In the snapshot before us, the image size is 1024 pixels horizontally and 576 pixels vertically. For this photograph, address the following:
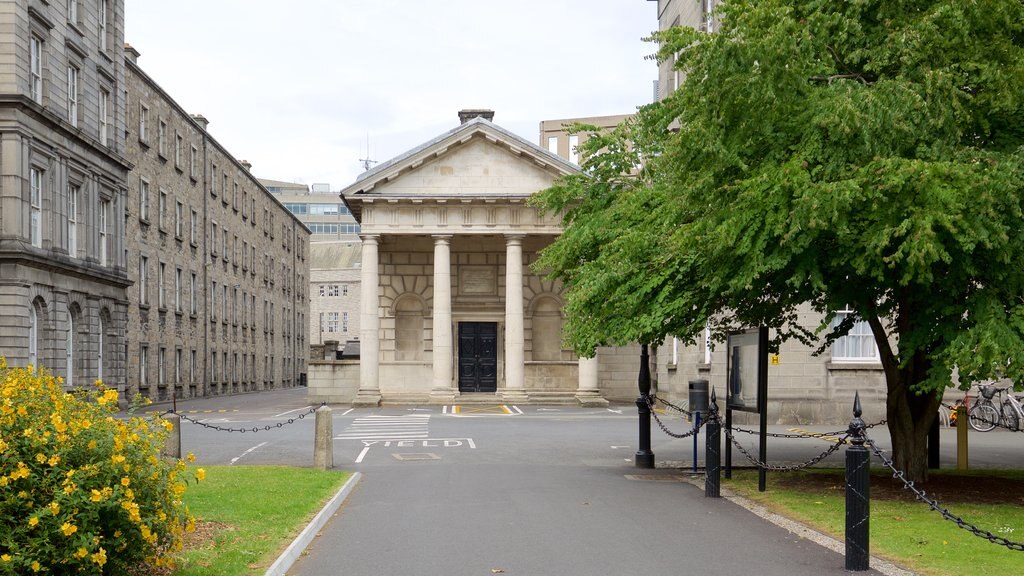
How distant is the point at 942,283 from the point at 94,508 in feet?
32.4

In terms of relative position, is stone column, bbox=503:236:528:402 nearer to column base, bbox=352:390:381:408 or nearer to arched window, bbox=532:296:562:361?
arched window, bbox=532:296:562:361

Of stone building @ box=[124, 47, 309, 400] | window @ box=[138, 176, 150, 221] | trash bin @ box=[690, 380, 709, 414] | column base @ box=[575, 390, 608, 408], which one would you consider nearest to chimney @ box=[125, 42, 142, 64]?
stone building @ box=[124, 47, 309, 400]

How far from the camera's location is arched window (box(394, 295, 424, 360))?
151ft

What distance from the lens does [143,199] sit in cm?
4553

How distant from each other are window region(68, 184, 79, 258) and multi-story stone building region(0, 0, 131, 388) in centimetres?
5

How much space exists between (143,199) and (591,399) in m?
20.6

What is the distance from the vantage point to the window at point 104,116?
39438 mm

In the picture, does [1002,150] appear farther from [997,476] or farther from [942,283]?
[997,476]

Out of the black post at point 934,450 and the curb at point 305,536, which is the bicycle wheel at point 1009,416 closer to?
the black post at point 934,450

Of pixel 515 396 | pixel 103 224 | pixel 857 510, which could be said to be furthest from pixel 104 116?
pixel 857 510

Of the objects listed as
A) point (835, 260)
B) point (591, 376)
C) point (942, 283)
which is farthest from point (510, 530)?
point (591, 376)

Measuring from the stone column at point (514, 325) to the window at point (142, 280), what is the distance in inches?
610

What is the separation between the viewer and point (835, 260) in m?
12.9

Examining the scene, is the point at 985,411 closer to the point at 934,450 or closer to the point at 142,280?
the point at 934,450
